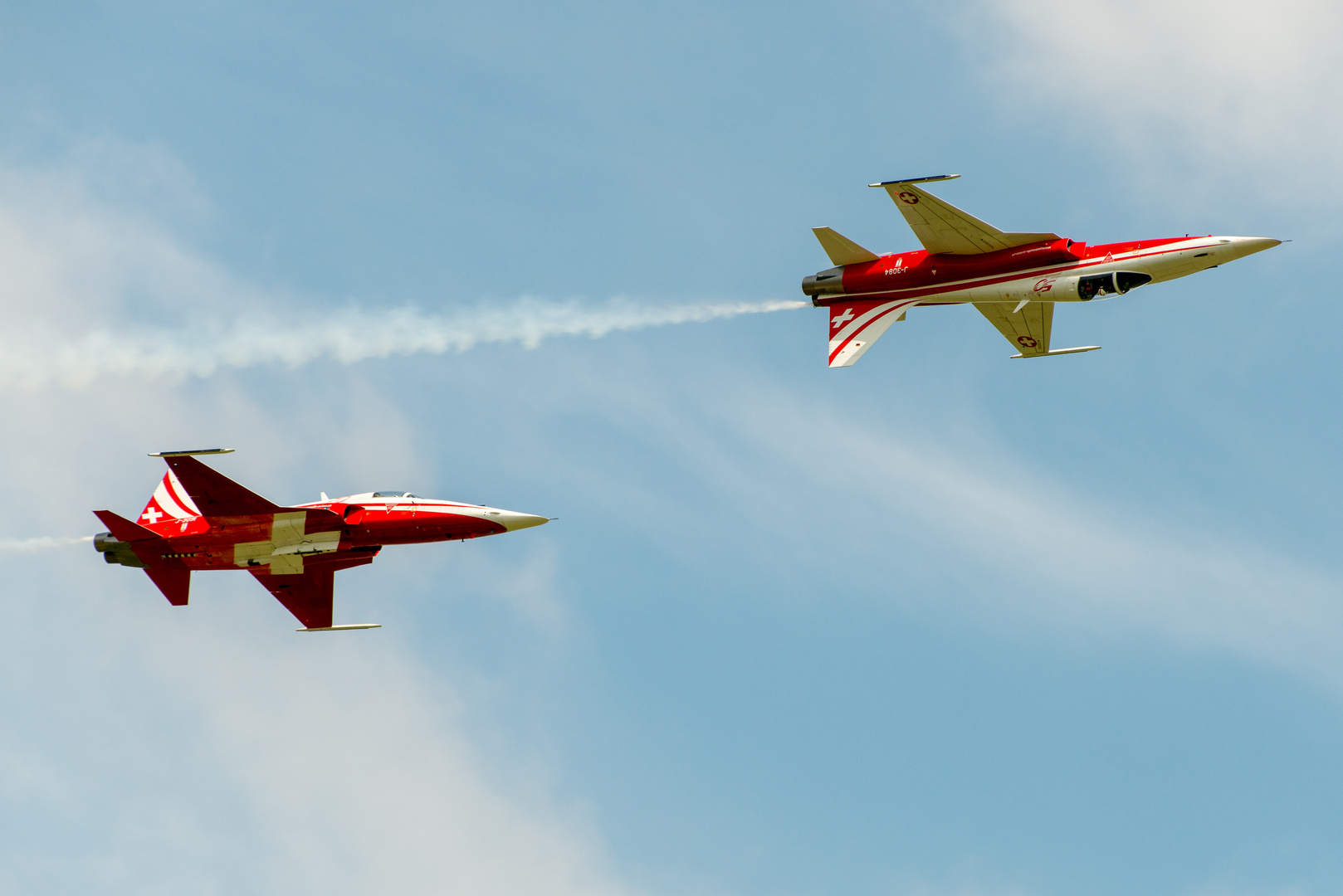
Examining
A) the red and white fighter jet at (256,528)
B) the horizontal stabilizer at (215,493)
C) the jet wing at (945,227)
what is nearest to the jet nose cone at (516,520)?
the red and white fighter jet at (256,528)

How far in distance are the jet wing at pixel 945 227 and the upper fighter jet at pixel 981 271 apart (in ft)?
0.09

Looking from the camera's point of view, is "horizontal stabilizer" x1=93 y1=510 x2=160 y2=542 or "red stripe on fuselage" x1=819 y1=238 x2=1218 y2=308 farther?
"horizontal stabilizer" x1=93 y1=510 x2=160 y2=542

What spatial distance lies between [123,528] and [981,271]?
Answer: 1188 inches

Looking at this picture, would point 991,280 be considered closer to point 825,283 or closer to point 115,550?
point 825,283

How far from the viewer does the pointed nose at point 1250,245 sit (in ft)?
192

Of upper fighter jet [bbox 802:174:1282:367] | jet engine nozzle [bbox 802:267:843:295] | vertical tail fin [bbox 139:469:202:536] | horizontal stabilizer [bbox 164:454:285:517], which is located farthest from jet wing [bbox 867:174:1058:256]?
vertical tail fin [bbox 139:469:202:536]

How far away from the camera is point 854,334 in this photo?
63.4m

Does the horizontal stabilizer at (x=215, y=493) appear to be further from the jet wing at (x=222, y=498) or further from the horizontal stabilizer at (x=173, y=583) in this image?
the horizontal stabilizer at (x=173, y=583)

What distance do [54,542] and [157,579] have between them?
3.78m

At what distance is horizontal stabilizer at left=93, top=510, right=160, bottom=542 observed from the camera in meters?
61.8

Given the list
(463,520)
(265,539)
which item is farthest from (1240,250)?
(265,539)

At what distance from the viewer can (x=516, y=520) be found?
60000 millimetres

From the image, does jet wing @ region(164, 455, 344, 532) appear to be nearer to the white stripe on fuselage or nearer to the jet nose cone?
the jet nose cone

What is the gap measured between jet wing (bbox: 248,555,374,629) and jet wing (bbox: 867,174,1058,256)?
78.9 feet
